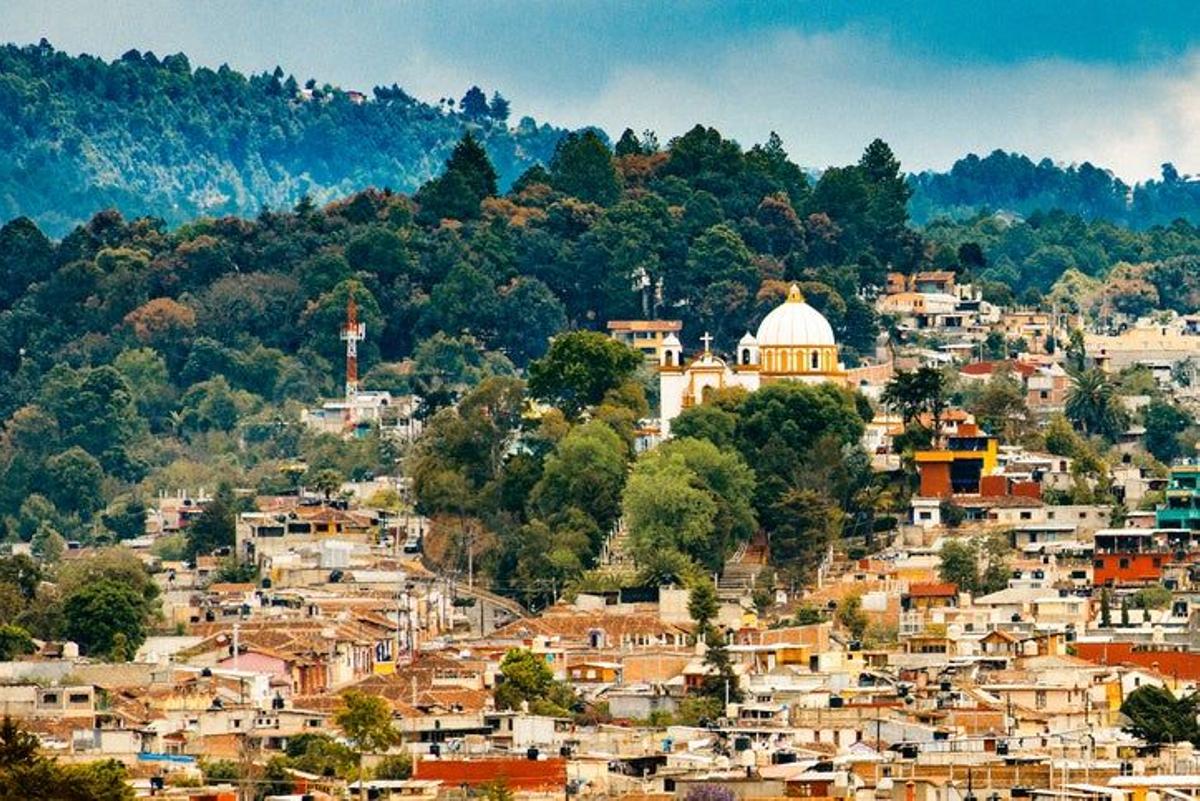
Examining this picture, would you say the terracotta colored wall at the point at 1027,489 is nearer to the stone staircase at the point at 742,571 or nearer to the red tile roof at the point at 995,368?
the stone staircase at the point at 742,571

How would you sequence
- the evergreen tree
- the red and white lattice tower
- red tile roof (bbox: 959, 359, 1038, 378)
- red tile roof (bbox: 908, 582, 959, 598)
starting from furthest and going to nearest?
1. the evergreen tree
2. the red and white lattice tower
3. red tile roof (bbox: 959, 359, 1038, 378)
4. red tile roof (bbox: 908, 582, 959, 598)

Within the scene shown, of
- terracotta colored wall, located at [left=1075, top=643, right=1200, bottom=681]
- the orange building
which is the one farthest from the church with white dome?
terracotta colored wall, located at [left=1075, top=643, right=1200, bottom=681]

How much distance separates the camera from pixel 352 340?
88250 mm

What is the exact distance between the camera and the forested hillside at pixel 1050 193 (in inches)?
6206

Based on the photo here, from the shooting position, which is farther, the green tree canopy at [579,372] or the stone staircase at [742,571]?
the green tree canopy at [579,372]

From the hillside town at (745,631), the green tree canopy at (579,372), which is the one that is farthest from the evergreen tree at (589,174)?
the green tree canopy at (579,372)

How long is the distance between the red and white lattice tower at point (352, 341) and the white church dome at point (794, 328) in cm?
990

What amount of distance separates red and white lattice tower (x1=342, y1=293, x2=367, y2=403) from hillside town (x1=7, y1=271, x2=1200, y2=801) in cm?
13

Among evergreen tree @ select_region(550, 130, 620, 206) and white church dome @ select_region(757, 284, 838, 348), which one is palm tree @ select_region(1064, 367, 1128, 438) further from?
evergreen tree @ select_region(550, 130, 620, 206)

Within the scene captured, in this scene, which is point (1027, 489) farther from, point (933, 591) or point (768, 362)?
point (768, 362)

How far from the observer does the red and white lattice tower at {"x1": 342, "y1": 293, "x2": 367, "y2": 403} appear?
87.5 meters

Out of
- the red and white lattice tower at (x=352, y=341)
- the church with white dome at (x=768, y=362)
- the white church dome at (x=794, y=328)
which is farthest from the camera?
the red and white lattice tower at (x=352, y=341)

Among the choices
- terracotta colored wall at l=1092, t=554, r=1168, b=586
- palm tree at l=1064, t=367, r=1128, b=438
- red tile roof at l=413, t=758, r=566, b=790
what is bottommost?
red tile roof at l=413, t=758, r=566, b=790

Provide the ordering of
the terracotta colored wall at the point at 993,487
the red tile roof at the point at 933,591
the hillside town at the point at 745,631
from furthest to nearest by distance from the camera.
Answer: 1. the terracotta colored wall at the point at 993,487
2. the red tile roof at the point at 933,591
3. the hillside town at the point at 745,631
